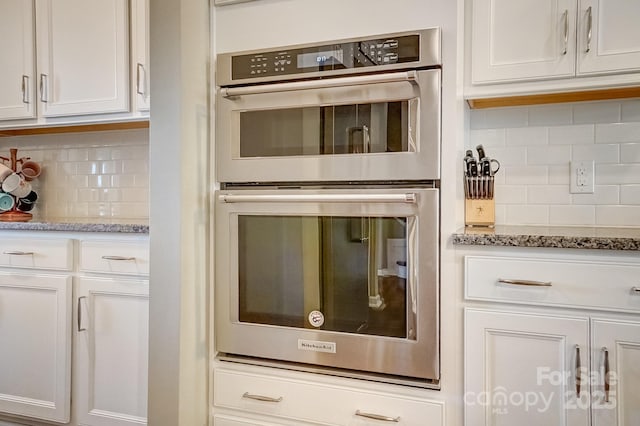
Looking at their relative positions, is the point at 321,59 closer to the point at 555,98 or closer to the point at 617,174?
the point at 555,98

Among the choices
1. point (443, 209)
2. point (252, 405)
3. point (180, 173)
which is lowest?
point (252, 405)

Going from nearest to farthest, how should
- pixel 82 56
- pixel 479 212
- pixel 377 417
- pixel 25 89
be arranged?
1. pixel 377 417
2. pixel 479 212
3. pixel 82 56
4. pixel 25 89

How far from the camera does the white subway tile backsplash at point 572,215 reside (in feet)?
5.51

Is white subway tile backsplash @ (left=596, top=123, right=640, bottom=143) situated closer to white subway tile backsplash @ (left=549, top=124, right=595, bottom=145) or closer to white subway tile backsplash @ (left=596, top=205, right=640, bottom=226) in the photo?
white subway tile backsplash @ (left=549, top=124, right=595, bottom=145)

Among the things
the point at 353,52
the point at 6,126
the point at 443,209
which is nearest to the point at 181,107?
the point at 353,52

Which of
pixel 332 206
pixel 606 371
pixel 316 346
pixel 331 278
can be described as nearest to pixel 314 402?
pixel 316 346

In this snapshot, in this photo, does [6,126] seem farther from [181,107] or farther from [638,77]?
[638,77]

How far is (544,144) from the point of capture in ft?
5.69

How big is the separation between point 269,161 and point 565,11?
1065 millimetres

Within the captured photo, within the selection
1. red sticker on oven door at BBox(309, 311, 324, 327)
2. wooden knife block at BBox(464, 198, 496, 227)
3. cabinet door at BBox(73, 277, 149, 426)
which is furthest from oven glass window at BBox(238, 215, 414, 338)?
cabinet door at BBox(73, 277, 149, 426)

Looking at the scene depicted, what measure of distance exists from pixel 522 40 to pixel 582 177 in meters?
0.60

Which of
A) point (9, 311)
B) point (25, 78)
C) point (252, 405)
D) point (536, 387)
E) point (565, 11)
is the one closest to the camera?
point (536, 387)

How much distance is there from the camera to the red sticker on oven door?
146 centimetres

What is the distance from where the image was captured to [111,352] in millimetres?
1746
